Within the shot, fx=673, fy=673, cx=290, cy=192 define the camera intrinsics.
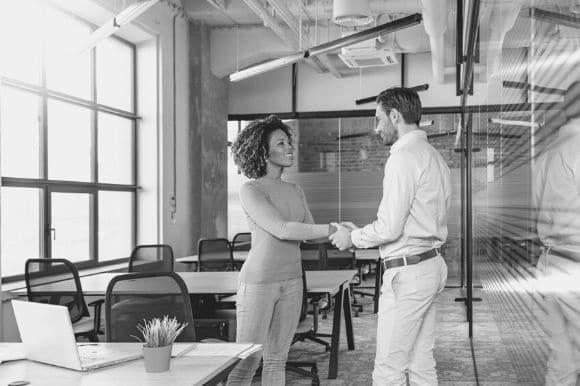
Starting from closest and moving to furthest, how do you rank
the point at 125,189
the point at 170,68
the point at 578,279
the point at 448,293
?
the point at 578,279 → the point at 125,189 → the point at 170,68 → the point at 448,293

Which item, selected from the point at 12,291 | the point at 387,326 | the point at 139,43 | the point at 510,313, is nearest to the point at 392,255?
the point at 387,326

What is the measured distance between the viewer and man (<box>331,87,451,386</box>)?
9.33 feet

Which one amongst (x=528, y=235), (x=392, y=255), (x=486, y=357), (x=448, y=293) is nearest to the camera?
(x=528, y=235)

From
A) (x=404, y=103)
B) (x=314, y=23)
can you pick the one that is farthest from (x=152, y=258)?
(x=314, y=23)

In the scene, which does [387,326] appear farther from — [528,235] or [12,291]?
[12,291]

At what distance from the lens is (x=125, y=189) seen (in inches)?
331

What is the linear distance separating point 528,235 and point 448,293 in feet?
30.0

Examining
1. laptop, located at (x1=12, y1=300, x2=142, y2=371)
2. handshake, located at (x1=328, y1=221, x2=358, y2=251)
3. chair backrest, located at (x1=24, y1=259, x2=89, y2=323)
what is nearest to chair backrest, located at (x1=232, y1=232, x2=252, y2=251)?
chair backrest, located at (x1=24, y1=259, x2=89, y2=323)

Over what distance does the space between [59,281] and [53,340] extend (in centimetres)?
313

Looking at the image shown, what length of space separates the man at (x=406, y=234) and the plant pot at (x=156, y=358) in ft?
3.84

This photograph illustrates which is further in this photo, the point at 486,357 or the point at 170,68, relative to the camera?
the point at 170,68

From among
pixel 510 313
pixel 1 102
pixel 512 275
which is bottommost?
pixel 510 313

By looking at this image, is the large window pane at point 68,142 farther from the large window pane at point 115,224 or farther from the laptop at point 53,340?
the laptop at point 53,340

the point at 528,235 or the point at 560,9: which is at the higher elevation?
the point at 560,9
